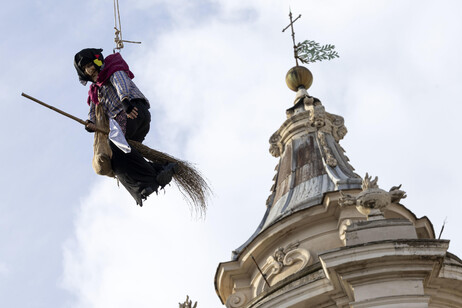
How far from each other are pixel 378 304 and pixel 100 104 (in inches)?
205

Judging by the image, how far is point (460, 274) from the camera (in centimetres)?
1606

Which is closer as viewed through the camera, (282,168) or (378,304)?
(378,304)

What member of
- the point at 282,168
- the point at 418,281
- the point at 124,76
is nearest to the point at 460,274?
the point at 418,281

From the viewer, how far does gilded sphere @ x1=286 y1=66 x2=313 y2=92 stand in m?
27.6

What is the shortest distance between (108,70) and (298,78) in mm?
14190

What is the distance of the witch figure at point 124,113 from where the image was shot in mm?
13273

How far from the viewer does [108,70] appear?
14.0 metres

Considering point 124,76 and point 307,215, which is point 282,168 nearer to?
point 307,215

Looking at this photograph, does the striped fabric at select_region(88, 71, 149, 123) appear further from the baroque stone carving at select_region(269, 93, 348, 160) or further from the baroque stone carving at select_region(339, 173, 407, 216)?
the baroque stone carving at select_region(269, 93, 348, 160)

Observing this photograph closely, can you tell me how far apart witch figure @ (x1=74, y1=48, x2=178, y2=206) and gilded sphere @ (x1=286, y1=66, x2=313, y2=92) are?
1383cm

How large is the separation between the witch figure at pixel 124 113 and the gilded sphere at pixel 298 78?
1383 centimetres

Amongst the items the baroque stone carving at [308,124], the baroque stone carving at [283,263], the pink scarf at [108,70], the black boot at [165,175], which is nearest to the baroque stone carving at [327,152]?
the baroque stone carving at [308,124]

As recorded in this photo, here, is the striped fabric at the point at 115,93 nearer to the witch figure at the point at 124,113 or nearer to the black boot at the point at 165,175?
the witch figure at the point at 124,113

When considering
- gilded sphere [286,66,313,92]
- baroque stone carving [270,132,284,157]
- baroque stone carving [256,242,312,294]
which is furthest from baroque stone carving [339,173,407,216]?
gilded sphere [286,66,313,92]
